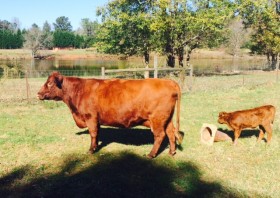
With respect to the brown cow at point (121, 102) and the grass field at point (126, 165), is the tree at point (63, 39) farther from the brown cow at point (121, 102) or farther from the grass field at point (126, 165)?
the brown cow at point (121, 102)

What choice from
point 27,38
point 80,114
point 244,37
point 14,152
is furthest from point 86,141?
point 27,38

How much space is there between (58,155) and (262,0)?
27.5 meters

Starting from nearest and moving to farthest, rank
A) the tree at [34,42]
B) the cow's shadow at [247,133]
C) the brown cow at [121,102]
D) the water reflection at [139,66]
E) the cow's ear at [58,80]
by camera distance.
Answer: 1. the brown cow at [121,102]
2. the cow's ear at [58,80]
3. the cow's shadow at [247,133]
4. the water reflection at [139,66]
5. the tree at [34,42]

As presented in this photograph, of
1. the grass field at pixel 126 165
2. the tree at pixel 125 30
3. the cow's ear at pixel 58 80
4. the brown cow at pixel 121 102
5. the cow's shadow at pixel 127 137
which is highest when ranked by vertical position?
the tree at pixel 125 30

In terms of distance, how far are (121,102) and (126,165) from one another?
133 centimetres

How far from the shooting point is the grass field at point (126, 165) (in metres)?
5.79

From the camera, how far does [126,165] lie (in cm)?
680

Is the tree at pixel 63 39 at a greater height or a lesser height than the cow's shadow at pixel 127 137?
greater

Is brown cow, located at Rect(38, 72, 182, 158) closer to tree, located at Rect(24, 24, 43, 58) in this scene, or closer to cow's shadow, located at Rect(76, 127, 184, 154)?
cow's shadow, located at Rect(76, 127, 184, 154)

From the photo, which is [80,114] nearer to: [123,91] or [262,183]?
[123,91]

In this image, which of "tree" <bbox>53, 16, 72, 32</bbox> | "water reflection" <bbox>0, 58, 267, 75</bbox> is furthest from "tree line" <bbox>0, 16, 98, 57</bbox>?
"tree" <bbox>53, 16, 72, 32</bbox>

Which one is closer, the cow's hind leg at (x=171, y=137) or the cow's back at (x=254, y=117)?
the cow's hind leg at (x=171, y=137)

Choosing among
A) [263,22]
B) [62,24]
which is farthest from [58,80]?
[62,24]

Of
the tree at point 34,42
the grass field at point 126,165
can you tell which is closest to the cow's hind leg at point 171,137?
the grass field at point 126,165
